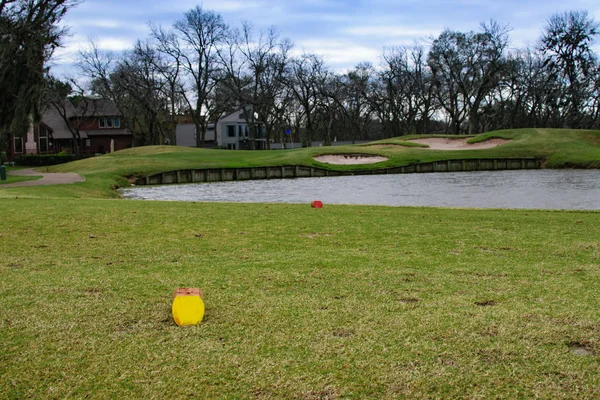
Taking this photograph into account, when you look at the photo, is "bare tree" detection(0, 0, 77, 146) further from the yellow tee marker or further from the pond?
the yellow tee marker

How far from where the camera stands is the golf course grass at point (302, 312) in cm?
350

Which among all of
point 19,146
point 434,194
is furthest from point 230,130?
point 434,194

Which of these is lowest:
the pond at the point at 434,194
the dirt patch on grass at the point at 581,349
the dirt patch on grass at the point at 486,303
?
the pond at the point at 434,194

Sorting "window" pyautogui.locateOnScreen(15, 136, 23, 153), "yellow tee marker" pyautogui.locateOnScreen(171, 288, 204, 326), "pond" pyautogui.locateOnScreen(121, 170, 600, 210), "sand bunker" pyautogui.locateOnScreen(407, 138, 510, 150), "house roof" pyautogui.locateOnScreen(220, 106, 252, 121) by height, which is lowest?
"pond" pyautogui.locateOnScreen(121, 170, 600, 210)

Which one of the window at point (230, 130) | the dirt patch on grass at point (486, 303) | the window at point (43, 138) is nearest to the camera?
the dirt patch on grass at point (486, 303)

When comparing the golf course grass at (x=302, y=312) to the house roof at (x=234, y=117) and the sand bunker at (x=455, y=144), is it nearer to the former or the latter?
the sand bunker at (x=455, y=144)

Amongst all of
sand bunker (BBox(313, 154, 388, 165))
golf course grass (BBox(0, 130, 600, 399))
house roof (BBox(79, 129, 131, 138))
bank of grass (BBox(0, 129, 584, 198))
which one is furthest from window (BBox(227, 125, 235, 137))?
golf course grass (BBox(0, 130, 600, 399))

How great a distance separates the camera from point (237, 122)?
9538 centimetres

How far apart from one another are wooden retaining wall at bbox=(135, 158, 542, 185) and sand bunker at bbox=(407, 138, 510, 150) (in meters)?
5.22

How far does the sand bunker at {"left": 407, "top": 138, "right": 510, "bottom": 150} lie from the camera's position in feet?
171

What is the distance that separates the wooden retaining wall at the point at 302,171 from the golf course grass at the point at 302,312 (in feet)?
91.2

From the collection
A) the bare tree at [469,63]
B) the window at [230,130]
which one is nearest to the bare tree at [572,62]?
the bare tree at [469,63]

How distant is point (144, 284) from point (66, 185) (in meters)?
22.9

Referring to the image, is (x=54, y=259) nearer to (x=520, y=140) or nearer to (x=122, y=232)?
(x=122, y=232)
